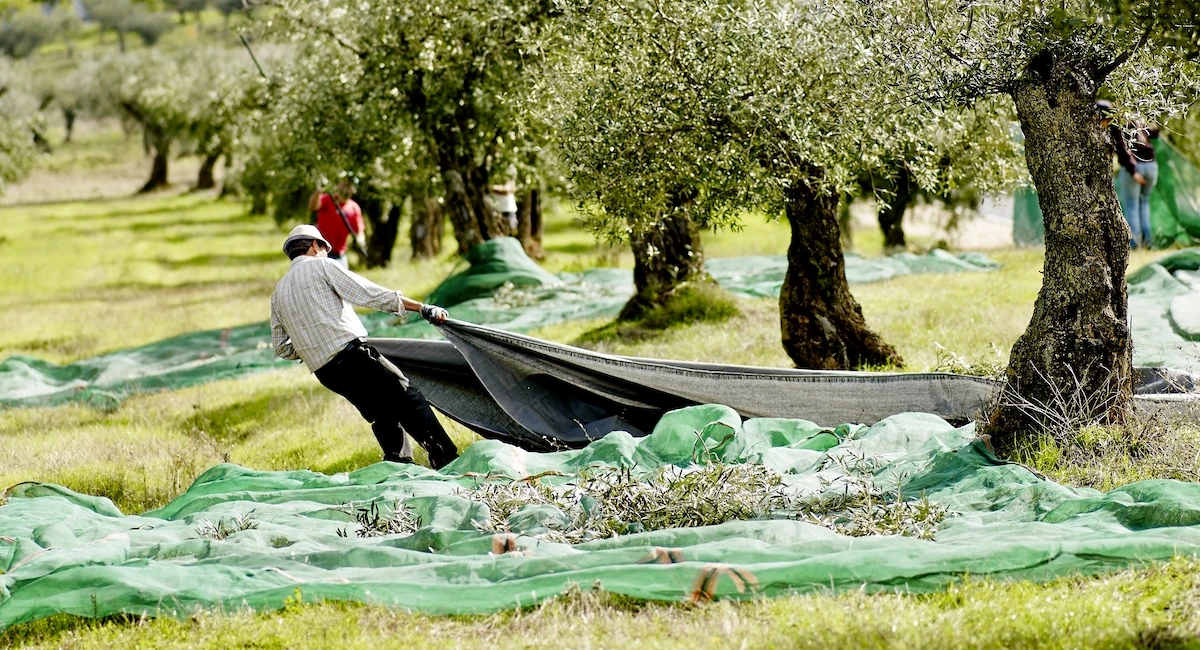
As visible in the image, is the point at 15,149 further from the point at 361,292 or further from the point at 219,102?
the point at 361,292

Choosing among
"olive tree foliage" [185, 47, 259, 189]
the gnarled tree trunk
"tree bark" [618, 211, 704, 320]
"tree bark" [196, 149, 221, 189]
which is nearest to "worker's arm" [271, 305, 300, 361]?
"tree bark" [618, 211, 704, 320]

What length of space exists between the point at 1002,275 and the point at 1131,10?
12358 mm

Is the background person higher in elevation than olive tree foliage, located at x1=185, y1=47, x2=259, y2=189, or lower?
lower

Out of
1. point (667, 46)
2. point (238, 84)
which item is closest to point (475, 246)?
point (667, 46)

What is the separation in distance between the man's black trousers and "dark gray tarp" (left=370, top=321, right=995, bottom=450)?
0.65 meters

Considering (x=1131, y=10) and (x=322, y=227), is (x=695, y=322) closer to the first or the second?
(x=322, y=227)

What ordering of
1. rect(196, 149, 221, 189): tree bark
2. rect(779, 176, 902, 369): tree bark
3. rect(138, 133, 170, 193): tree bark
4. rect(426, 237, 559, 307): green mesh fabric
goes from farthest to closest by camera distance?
rect(138, 133, 170, 193): tree bark → rect(196, 149, 221, 189): tree bark → rect(426, 237, 559, 307): green mesh fabric → rect(779, 176, 902, 369): tree bark

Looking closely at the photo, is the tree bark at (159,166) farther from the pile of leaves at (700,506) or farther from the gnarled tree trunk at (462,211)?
→ the pile of leaves at (700,506)

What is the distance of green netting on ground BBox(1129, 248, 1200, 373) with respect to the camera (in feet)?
37.1

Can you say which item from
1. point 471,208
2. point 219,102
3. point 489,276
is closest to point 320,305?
point 489,276

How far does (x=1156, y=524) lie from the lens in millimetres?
6391

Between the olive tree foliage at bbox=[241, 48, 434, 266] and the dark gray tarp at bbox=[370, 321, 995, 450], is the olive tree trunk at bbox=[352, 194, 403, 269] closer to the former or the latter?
the olive tree foliage at bbox=[241, 48, 434, 266]

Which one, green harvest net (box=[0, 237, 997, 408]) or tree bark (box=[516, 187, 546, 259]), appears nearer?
green harvest net (box=[0, 237, 997, 408])

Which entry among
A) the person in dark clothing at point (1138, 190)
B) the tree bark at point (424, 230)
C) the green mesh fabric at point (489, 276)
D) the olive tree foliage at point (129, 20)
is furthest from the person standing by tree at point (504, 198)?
the olive tree foliage at point (129, 20)
